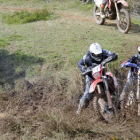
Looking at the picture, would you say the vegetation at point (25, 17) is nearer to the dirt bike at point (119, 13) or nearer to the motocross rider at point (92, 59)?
the dirt bike at point (119, 13)

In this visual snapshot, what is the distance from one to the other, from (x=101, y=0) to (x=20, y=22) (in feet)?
12.6

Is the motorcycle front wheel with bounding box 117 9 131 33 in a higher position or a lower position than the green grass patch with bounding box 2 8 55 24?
lower

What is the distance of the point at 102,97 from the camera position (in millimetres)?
4934

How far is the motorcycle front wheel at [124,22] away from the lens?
8.76 m

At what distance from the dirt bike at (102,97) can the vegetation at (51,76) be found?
0.22m

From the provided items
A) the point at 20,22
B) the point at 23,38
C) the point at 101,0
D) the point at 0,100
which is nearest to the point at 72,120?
the point at 0,100

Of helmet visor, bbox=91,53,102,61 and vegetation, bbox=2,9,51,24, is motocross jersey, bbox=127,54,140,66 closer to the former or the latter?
helmet visor, bbox=91,53,102,61

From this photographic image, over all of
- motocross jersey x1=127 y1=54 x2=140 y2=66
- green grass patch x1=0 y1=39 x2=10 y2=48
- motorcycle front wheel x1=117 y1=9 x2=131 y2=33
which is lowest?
motocross jersey x1=127 y1=54 x2=140 y2=66

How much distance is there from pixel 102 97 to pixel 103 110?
0.27 meters

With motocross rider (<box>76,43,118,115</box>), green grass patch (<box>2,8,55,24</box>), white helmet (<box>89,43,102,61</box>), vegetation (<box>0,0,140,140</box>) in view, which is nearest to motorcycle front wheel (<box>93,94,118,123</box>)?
vegetation (<box>0,0,140,140</box>)

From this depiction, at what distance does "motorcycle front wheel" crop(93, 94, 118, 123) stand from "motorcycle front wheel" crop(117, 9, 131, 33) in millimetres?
4640

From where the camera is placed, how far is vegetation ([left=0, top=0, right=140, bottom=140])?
15.4 feet

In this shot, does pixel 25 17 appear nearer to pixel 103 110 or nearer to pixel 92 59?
pixel 92 59

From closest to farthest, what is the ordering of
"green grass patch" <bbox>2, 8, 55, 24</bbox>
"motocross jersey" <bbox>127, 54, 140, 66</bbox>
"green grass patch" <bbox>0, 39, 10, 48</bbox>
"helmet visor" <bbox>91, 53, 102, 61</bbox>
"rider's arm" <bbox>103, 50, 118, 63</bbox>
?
"rider's arm" <bbox>103, 50, 118, 63</bbox>
"helmet visor" <bbox>91, 53, 102, 61</bbox>
"motocross jersey" <bbox>127, 54, 140, 66</bbox>
"green grass patch" <bbox>0, 39, 10, 48</bbox>
"green grass patch" <bbox>2, 8, 55, 24</bbox>
